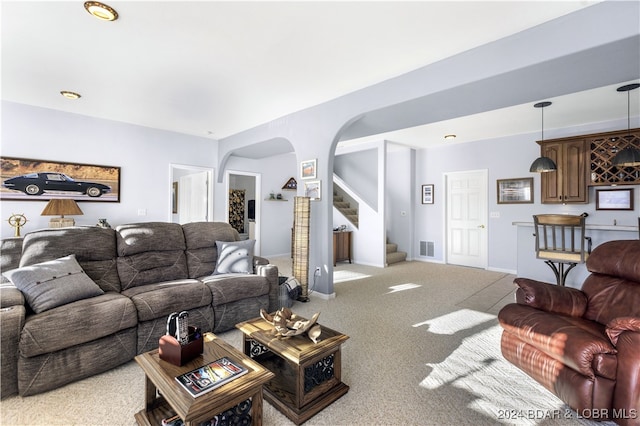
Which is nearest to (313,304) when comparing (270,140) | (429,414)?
(429,414)

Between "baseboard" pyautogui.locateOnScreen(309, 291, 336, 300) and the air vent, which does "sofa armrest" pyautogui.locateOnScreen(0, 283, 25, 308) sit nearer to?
"baseboard" pyautogui.locateOnScreen(309, 291, 336, 300)

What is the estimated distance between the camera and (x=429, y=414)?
5.89 ft

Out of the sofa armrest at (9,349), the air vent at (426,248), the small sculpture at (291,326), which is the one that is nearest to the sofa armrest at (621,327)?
the small sculpture at (291,326)

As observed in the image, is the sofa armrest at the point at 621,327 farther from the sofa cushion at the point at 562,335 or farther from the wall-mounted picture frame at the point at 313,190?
the wall-mounted picture frame at the point at 313,190

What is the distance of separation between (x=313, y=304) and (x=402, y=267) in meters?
3.04

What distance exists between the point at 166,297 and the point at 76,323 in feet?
2.05

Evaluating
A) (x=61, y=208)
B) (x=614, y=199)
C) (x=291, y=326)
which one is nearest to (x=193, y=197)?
(x=61, y=208)

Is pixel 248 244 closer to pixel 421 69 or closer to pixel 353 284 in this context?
pixel 353 284

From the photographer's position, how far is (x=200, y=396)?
4.43 ft

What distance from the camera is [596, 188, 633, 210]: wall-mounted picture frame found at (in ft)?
15.2

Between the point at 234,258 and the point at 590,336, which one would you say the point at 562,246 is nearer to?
the point at 590,336

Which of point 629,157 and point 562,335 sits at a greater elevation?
point 629,157

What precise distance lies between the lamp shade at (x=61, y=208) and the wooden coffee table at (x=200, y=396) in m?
3.65

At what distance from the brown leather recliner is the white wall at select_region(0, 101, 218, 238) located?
17.8 feet
